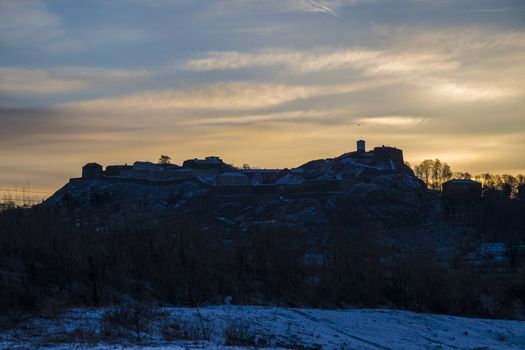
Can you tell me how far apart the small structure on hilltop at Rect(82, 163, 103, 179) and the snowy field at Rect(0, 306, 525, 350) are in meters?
94.0

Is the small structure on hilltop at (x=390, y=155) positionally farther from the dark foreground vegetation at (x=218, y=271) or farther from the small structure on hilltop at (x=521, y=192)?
the dark foreground vegetation at (x=218, y=271)

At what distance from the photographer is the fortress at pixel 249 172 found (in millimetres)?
103938

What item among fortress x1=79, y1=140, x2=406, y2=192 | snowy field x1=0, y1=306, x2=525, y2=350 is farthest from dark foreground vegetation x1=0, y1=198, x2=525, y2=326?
fortress x1=79, y1=140, x2=406, y2=192

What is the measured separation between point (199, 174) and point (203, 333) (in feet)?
329

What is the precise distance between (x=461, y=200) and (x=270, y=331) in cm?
7634

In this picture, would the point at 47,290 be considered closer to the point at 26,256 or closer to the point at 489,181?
the point at 26,256

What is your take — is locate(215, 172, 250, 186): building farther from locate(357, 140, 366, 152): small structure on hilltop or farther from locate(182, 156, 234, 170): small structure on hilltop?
locate(357, 140, 366, 152): small structure on hilltop

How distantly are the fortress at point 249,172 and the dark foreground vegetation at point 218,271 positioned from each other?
223 feet

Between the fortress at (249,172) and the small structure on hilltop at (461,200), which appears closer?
the small structure on hilltop at (461,200)

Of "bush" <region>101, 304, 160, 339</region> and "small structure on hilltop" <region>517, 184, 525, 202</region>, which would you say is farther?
"small structure on hilltop" <region>517, 184, 525, 202</region>

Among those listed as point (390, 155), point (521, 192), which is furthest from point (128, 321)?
Answer: point (390, 155)

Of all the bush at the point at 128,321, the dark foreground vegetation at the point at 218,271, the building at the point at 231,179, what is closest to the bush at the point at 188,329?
the bush at the point at 128,321

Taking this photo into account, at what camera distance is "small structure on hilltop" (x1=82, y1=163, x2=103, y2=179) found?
11408 centimetres

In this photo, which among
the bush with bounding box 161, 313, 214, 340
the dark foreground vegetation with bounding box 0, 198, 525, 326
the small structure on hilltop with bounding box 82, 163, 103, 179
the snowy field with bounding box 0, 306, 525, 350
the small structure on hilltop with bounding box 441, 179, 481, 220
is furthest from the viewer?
the small structure on hilltop with bounding box 82, 163, 103, 179
